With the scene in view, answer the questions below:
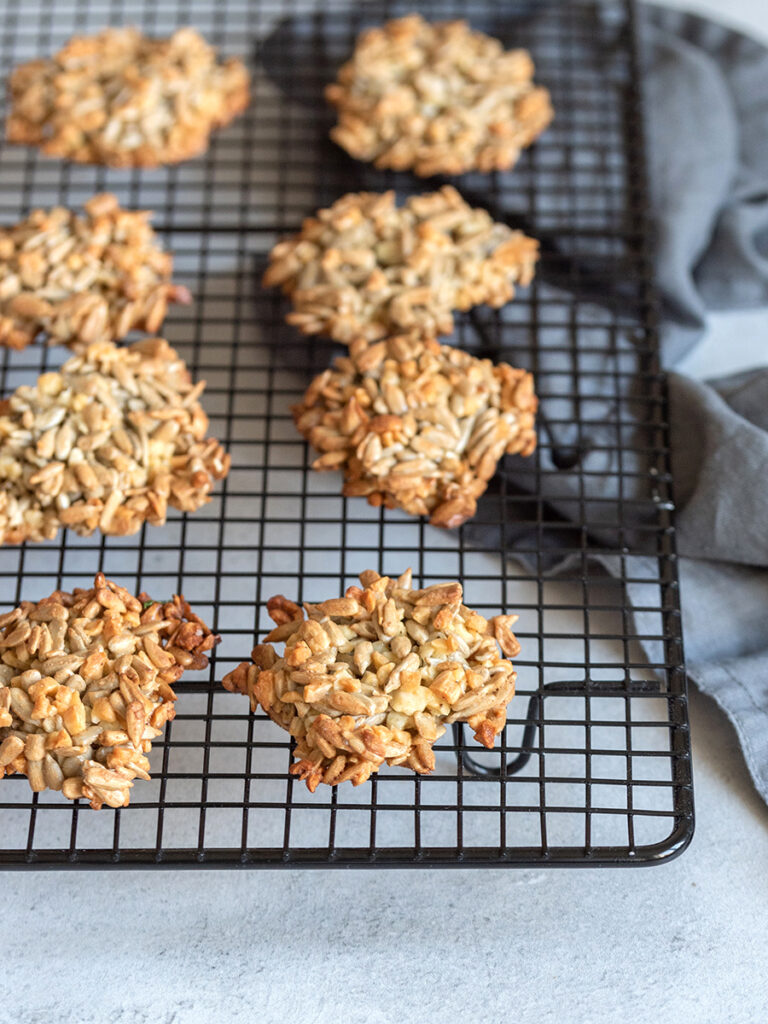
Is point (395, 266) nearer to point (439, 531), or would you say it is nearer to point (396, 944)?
point (439, 531)

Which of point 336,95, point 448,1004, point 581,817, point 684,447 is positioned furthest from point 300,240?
point 448,1004

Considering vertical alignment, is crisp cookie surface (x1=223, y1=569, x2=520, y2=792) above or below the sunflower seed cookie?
above

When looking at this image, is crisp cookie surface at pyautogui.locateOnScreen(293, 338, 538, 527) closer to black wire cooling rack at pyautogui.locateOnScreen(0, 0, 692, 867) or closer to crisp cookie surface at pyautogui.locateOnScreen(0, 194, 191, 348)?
black wire cooling rack at pyautogui.locateOnScreen(0, 0, 692, 867)

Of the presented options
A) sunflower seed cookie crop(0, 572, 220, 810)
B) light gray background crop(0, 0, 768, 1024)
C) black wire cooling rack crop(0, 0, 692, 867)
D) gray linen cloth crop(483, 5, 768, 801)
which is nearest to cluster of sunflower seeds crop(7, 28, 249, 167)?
black wire cooling rack crop(0, 0, 692, 867)

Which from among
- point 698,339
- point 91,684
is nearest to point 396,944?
point 91,684

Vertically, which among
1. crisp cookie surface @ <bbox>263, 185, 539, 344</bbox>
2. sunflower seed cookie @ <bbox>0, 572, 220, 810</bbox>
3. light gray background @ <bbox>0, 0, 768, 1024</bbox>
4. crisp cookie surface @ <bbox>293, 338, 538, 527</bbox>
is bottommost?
light gray background @ <bbox>0, 0, 768, 1024</bbox>

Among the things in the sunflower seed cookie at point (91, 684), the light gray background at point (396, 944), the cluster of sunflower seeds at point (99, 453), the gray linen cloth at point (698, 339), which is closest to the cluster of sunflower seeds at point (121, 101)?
the cluster of sunflower seeds at point (99, 453)

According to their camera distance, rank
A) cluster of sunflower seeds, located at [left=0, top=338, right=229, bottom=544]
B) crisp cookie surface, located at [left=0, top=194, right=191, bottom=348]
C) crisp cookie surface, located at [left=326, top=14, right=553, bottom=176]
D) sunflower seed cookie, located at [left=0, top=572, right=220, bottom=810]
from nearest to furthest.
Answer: sunflower seed cookie, located at [left=0, top=572, right=220, bottom=810] → cluster of sunflower seeds, located at [left=0, top=338, right=229, bottom=544] → crisp cookie surface, located at [left=0, top=194, right=191, bottom=348] → crisp cookie surface, located at [left=326, top=14, right=553, bottom=176]
